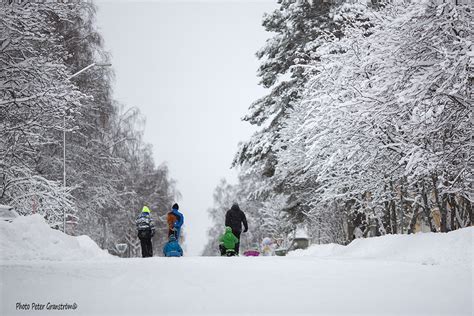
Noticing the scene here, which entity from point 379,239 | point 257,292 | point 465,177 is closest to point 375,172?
point 379,239

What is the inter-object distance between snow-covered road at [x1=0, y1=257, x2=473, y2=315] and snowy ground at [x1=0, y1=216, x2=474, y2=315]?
0.01 meters

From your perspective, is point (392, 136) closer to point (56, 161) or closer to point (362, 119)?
point (362, 119)

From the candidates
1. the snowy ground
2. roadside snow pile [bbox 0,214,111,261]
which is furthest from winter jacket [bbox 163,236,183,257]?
the snowy ground

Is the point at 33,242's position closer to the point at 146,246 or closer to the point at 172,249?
the point at 172,249

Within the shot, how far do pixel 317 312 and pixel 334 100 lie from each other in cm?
942

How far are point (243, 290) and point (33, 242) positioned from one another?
26.5ft

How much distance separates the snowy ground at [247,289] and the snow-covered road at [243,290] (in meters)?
0.01

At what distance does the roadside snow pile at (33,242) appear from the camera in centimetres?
1255

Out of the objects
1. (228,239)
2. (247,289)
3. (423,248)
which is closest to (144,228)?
(228,239)

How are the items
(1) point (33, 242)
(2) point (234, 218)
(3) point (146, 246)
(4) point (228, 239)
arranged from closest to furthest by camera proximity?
(1) point (33, 242) → (4) point (228, 239) → (2) point (234, 218) → (3) point (146, 246)

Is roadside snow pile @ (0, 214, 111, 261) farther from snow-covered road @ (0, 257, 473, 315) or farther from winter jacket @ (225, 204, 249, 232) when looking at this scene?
winter jacket @ (225, 204, 249, 232)

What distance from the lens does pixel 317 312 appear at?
5.69 m

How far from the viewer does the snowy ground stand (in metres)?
5.91

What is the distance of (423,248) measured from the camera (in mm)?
11414
